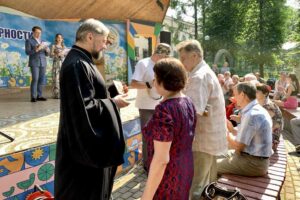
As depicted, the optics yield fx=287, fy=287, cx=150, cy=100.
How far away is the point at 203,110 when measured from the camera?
2.40 m

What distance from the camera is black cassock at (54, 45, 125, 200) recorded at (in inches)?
72.7

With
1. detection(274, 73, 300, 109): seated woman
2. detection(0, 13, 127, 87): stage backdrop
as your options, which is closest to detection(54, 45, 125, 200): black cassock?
detection(274, 73, 300, 109): seated woman

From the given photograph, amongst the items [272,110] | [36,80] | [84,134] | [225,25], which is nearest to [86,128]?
[84,134]

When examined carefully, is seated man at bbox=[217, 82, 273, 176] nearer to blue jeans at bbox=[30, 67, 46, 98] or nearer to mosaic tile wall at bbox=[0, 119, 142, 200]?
mosaic tile wall at bbox=[0, 119, 142, 200]

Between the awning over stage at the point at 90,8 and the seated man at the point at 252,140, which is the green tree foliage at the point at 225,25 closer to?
the awning over stage at the point at 90,8

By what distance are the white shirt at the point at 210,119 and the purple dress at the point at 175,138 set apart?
0.60m

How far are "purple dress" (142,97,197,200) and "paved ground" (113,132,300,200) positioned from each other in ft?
5.60

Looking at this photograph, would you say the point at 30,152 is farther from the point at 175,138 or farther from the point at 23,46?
the point at 23,46

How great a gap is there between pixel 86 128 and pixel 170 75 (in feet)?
2.10

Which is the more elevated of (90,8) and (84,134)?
(90,8)

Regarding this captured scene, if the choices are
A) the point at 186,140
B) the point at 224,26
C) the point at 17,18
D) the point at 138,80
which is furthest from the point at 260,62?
the point at 186,140

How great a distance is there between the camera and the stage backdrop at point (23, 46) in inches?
364

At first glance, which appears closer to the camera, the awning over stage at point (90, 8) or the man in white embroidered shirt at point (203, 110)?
the man in white embroidered shirt at point (203, 110)

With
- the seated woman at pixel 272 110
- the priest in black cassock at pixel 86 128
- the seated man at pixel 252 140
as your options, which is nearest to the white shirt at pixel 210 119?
the seated man at pixel 252 140
